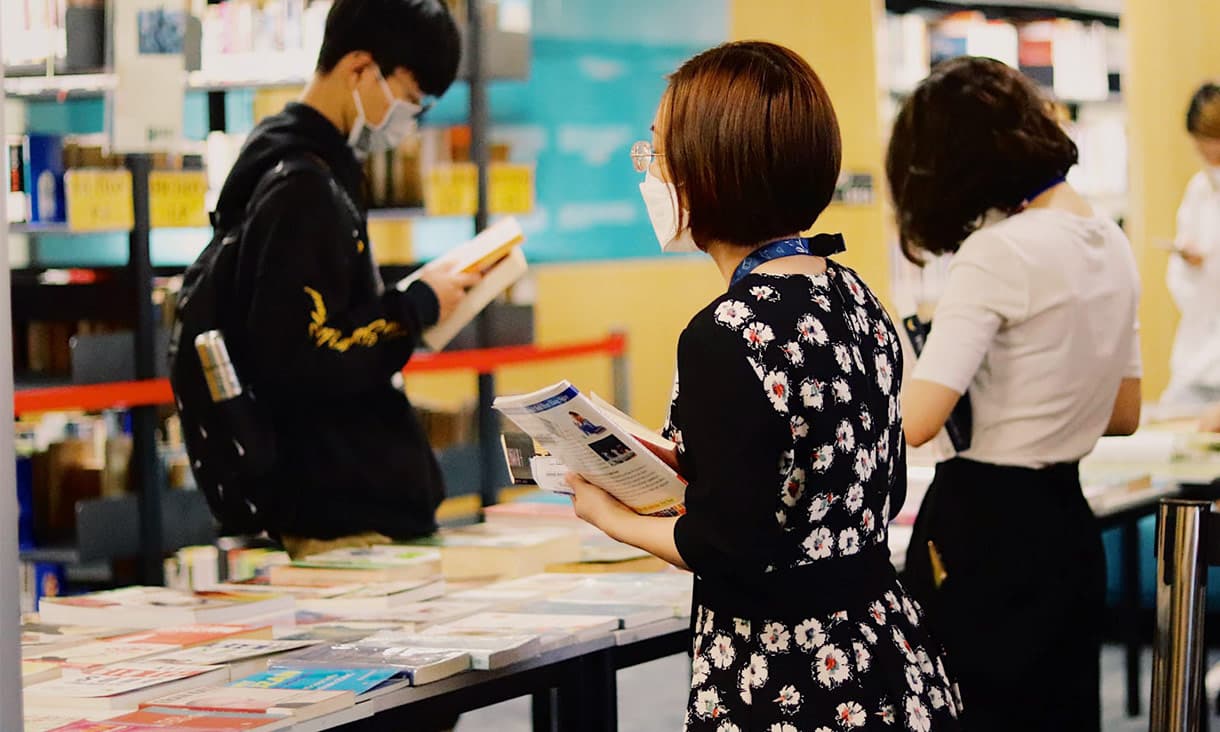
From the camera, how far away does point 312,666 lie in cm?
217

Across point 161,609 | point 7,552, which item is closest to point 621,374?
point 161,609

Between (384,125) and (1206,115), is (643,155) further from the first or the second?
(1206,115)

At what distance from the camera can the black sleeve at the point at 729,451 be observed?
5.60 feet

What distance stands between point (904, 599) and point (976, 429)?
0.83 m

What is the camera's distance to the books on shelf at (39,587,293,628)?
98.7 inches

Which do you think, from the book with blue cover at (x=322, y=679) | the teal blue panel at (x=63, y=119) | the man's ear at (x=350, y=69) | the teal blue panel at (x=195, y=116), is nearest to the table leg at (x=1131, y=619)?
the man's ear at (x=350, y=69)

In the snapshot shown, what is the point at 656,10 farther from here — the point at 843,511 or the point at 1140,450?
the point at 843,511

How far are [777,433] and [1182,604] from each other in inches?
30.0

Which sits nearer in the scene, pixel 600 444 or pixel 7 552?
pixel 7 552

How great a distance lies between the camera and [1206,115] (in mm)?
5785

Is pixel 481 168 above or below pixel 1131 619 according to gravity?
above

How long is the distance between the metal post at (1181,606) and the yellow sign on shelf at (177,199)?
3787 mm

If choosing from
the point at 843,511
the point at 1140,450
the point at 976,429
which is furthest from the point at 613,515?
the point at 1140,450

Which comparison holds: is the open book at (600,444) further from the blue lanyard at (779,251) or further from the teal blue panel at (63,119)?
the teal blue panel at (63,119)
